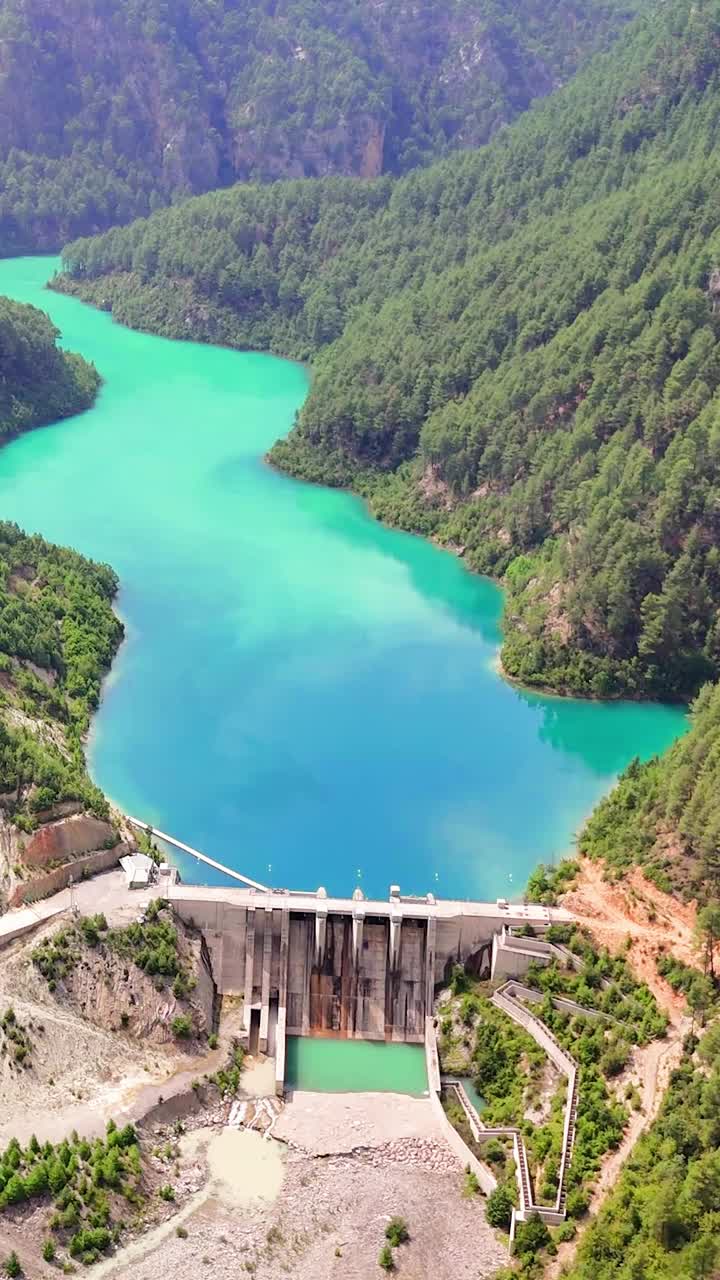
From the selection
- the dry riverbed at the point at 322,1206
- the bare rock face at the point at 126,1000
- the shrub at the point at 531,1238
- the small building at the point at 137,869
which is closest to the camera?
the dry riverbed at the point at 322,1206

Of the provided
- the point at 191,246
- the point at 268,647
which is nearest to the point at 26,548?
the point at 268,647

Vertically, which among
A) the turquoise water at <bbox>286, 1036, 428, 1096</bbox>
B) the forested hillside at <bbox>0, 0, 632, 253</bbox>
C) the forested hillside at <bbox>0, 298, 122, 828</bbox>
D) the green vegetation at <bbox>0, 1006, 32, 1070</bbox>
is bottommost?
the green vegetation at <bbox>0, 1006, 32, 1070</bbox>

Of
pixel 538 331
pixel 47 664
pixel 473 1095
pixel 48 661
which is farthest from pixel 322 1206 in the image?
pixel 538 331

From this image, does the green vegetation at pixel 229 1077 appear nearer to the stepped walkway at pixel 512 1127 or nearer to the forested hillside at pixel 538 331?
the stepped walkway at pixel 512 1127

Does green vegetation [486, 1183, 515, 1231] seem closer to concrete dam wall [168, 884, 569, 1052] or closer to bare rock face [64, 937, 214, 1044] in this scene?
concrete dam wall [168, 884, 569, 1052]

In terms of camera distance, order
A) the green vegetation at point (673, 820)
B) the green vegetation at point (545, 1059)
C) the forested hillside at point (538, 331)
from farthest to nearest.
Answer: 1. the forested hillside at point (538, 331)
2. the green vegetation at point (673, 820)
3. the green vegetation at point (545, 1059)

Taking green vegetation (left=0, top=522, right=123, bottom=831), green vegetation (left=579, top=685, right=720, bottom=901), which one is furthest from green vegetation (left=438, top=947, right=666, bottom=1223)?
green vegetation (left=0, top=522, right=123, bottom=831)

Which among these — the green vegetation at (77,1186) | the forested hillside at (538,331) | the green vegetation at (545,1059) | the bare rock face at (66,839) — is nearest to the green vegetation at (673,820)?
the green vegetation at (545,1059)
